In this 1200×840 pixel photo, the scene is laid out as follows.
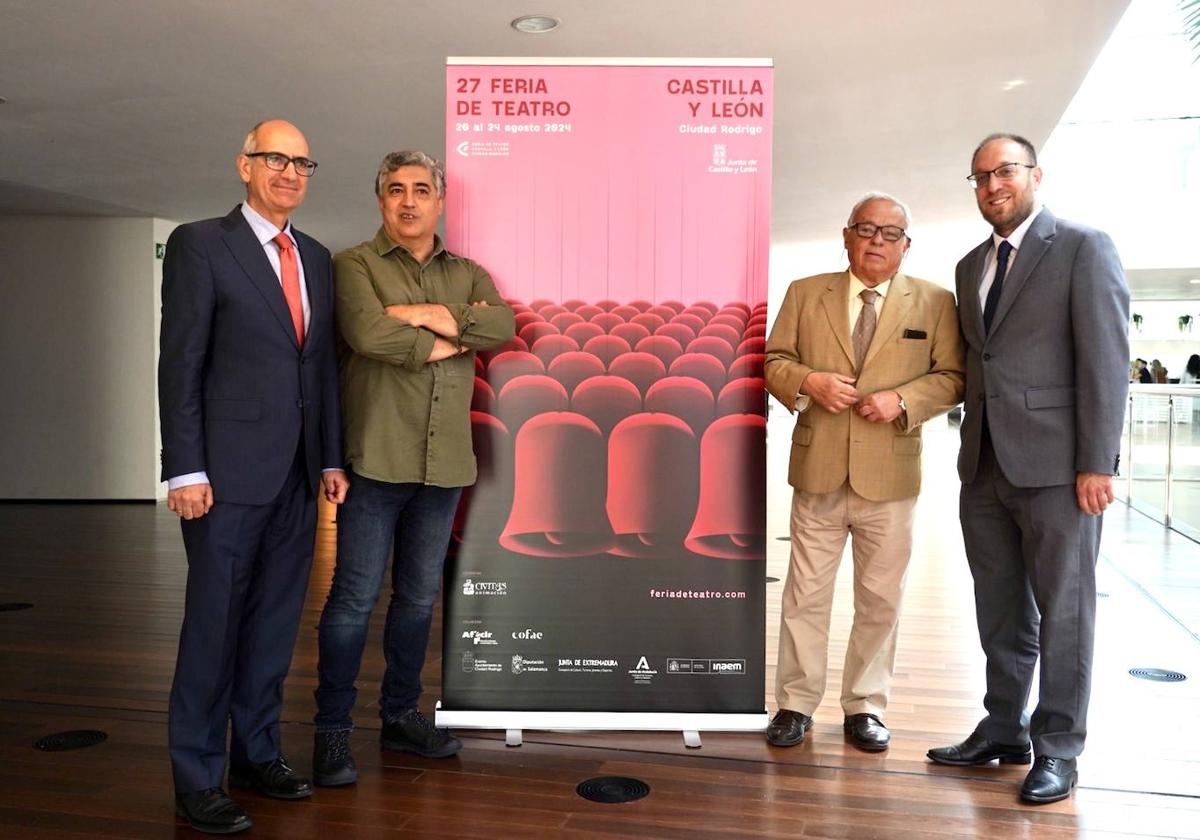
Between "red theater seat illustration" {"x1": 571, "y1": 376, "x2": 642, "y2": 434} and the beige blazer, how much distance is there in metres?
0.47

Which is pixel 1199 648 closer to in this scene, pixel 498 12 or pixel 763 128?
pixel 763 128

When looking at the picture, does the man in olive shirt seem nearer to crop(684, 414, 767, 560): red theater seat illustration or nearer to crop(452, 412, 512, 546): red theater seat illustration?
crop(452, 412, 512, 546): red theater seat illustration

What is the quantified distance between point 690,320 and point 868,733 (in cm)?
146

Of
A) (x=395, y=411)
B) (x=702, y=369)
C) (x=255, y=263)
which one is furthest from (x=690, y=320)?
(x=255, y=263)

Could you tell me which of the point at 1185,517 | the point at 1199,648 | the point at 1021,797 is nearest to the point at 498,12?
the point at 1021,797

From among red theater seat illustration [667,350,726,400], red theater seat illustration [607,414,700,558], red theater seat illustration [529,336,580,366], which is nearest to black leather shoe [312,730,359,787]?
red theater seat illustration [607,414,700,558]

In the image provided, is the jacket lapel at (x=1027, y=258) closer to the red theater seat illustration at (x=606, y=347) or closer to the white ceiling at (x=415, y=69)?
the red theater seat illustration at (x=606, y=347)

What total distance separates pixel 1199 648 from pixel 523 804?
3.50m

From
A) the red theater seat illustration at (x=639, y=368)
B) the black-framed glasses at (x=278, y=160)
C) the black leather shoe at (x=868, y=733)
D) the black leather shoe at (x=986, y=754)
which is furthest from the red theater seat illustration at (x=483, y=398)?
the black leather shoe at (x=986, y=754)

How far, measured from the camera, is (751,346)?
3402mm

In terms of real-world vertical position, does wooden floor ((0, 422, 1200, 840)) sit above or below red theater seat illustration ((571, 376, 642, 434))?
below

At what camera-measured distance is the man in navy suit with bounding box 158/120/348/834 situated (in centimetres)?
272

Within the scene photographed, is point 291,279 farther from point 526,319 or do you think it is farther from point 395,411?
point 526,319

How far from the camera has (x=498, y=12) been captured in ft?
15.5
